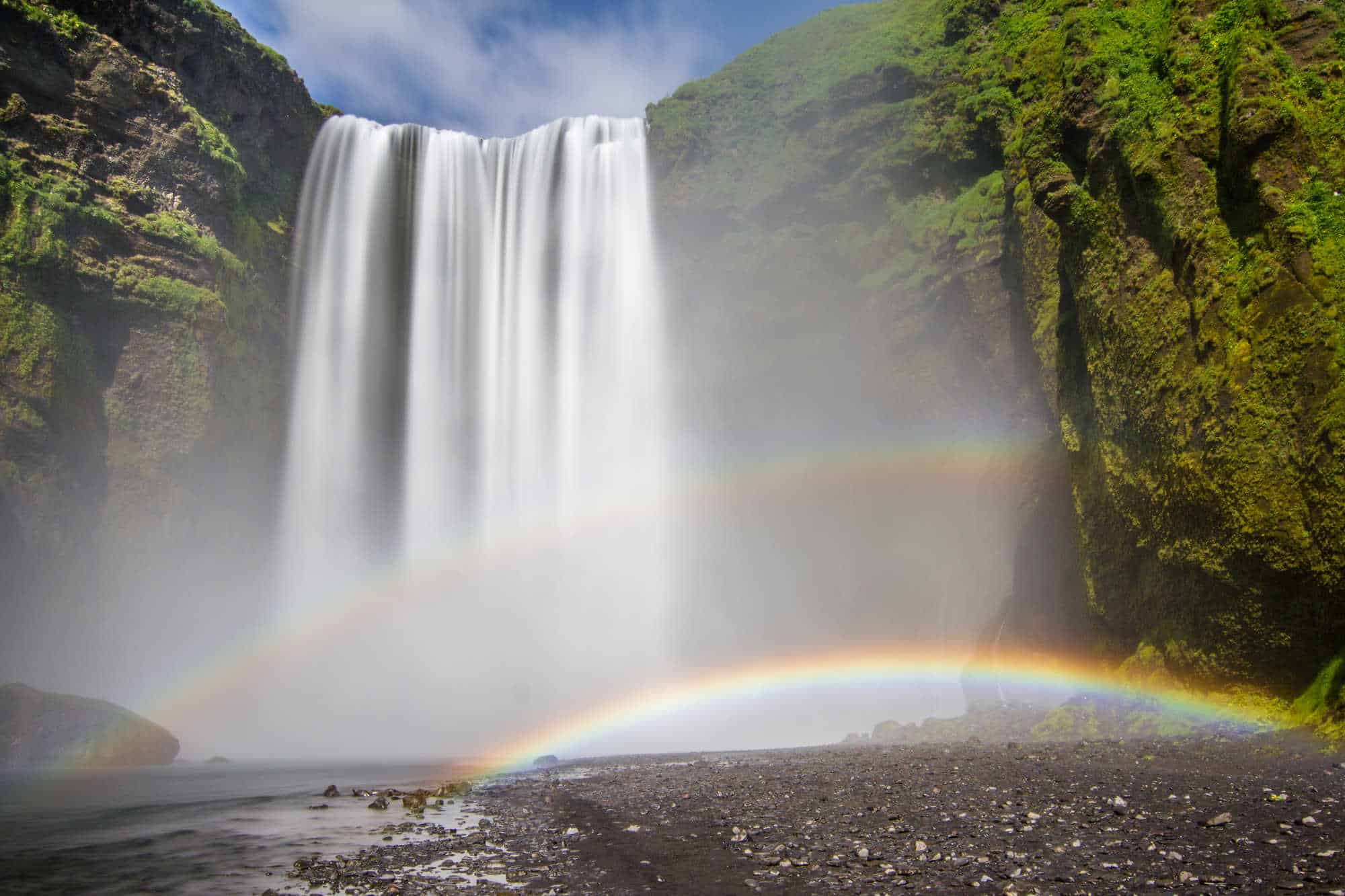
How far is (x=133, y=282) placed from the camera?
2920 centimetres

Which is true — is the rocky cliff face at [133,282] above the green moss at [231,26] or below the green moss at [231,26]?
below

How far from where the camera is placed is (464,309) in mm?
36531

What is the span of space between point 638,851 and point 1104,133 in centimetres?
1536

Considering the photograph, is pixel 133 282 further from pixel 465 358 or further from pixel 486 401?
pixel 486 401

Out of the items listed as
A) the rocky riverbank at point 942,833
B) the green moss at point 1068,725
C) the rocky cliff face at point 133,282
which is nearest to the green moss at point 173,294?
the rocky cliff face at point 133,282

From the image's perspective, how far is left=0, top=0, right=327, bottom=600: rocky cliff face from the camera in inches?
1031

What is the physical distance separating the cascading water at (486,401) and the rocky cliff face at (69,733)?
13.3 meters

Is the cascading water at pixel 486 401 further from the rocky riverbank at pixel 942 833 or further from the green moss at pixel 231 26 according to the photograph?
the rocky riverbank at pixel 942 833

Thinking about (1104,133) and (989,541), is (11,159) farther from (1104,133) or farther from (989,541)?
(989,541)

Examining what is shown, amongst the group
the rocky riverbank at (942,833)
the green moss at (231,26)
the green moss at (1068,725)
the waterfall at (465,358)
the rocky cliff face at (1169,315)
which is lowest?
the rocky riverbank at (942,833)

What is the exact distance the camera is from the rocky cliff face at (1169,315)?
1138 cm

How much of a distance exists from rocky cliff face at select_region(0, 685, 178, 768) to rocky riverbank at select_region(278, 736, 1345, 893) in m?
14.0

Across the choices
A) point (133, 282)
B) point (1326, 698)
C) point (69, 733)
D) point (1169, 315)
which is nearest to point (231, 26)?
point (133, 282)

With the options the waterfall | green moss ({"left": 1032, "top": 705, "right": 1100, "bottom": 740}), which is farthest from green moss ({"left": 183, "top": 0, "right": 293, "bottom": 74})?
green moss ({"left": 1032, "top": 705, "right": 1100, "bottom": 740})
